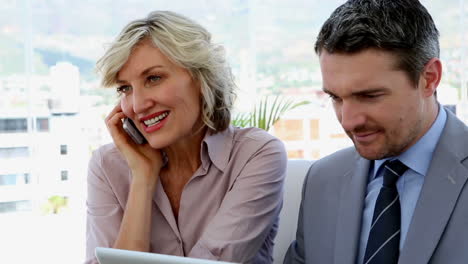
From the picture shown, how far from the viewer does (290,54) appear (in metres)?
5.52

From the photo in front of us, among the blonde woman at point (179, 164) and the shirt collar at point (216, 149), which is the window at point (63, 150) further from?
the shirt collar at point (216, 149)

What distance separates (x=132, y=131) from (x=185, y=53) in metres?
0.33

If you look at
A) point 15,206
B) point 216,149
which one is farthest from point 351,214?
point 15,206

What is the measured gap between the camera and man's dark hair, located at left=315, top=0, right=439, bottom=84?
1.31m

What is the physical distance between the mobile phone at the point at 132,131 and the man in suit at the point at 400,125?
30.7 inches

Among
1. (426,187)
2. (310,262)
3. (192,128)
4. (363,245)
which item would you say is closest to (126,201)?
(192,128)

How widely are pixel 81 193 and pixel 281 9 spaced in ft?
8.20

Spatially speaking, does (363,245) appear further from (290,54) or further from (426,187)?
(290,54)

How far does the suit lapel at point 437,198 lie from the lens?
1.32m

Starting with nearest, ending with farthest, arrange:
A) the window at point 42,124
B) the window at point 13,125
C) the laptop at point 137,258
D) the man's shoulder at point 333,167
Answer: the laptop at point 137,258, the man's shoulder at point 333,167, the window at point 13,125, the window at point 42,124

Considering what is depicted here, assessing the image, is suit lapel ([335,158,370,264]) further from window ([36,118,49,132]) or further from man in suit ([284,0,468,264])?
window ([36,118,49,132])

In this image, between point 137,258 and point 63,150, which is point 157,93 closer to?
point 137,258

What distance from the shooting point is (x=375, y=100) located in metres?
1.32

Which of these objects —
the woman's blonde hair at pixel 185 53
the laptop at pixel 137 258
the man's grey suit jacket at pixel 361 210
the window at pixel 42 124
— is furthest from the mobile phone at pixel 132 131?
the window at pixel 42 124
